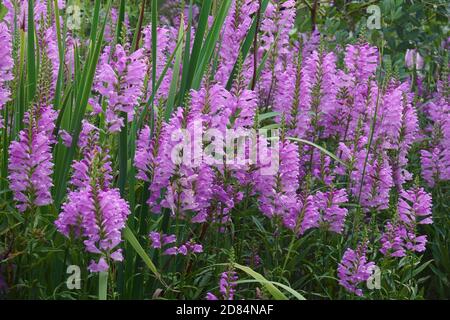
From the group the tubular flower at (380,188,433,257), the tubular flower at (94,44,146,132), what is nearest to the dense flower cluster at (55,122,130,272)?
the tubular flower at (94,44,146,132)

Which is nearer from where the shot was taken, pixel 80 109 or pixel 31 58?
pixel 80 109

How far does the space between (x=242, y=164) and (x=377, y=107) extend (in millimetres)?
1076

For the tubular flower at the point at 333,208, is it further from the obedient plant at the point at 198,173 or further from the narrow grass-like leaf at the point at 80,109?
the narrow grass-like leaf at the point at 80,109

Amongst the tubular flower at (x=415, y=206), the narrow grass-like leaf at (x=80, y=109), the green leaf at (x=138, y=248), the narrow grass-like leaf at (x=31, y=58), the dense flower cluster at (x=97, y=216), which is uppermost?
the narrow grass-like leaf at (x=31, y=58)

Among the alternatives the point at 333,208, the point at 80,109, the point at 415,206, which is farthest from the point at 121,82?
the point at 415,206

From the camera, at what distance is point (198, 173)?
298 cm

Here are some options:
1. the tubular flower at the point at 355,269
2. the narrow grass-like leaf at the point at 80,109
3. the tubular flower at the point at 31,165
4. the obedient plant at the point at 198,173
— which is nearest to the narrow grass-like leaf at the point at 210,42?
the obedient plant at the point at 198,173

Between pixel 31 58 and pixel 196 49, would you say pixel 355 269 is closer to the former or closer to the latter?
pixel 196 49

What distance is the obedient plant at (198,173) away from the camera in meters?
2.92
